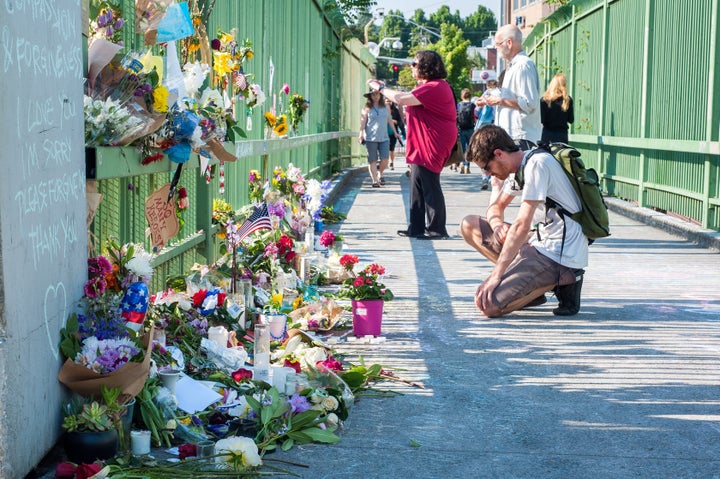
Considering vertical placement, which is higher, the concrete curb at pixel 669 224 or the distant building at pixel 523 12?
the distant building at pixel 523 12

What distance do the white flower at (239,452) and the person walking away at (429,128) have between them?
759cm

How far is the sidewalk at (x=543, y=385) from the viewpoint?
410cm

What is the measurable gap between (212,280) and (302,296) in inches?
40.4

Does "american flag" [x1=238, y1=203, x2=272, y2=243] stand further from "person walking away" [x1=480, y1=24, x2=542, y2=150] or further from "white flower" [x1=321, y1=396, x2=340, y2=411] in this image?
"white flower" [x1=321, y1=396, x2=340, y2=411]

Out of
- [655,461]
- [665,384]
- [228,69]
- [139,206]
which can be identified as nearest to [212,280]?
[139,206]

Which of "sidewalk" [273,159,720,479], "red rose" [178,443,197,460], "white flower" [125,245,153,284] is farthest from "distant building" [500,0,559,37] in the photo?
"red rose" [178,443,197,460]

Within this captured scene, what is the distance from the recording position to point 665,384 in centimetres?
534

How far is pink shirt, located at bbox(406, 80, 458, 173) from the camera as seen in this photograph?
36.7ft

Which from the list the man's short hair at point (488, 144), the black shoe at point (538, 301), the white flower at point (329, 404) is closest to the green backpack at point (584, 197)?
the man's short hair at point (488, 144)

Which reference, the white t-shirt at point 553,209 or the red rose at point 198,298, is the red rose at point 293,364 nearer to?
the red rose at point 198,298

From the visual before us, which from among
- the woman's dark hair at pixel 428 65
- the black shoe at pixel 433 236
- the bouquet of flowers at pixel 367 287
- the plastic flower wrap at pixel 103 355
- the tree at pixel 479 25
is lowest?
the black shoe at pixel 433 236

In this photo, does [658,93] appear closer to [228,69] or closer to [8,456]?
[228,69]

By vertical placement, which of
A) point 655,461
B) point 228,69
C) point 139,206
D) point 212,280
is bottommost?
point 655,461

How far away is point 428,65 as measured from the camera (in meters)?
11.2
